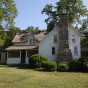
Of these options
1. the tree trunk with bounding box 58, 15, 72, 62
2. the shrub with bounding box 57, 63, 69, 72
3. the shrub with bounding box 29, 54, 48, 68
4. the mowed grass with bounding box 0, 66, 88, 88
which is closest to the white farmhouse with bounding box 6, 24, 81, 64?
the tree trunk with bounding box 58, 15, 72, 62

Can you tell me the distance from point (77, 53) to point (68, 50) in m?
2.22

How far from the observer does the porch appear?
50.5 m

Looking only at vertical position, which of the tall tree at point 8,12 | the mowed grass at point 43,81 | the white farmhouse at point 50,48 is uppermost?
the tall tree at point 8,12

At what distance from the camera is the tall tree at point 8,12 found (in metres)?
41.2

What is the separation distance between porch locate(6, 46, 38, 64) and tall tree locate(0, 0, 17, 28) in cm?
759

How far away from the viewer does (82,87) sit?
18797 mm

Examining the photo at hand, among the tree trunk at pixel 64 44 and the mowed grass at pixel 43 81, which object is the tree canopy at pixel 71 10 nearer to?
the tree trunk at pixel 64 44

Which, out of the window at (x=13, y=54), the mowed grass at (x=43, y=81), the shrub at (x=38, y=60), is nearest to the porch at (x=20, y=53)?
the window at (x=13, y=54)

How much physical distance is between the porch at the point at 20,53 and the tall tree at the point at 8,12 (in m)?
7.59

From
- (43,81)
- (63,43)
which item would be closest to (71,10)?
(63,43)

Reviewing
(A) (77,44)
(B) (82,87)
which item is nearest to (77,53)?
(A) (77,44)

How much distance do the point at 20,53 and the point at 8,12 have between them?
35.8 feet

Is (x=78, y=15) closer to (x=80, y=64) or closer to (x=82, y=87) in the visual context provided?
(x=80, y=64)

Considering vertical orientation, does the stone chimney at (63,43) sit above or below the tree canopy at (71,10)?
below
